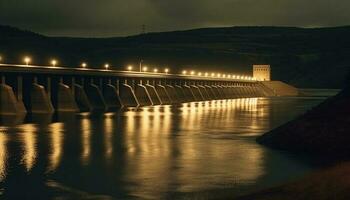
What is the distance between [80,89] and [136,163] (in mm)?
73846

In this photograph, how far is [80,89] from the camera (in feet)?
366

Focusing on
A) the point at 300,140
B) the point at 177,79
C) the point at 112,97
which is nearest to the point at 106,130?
the point at 300,140

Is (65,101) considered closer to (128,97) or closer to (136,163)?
(128,97)

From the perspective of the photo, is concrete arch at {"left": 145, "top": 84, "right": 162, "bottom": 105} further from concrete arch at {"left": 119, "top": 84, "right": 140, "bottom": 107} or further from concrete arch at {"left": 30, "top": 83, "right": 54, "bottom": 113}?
concrete arch at {"left": 30, "top": 83, "right": 54, "bottom": 113}

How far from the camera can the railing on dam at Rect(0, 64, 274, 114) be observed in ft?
305

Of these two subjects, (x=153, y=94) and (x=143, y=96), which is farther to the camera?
(x=153, y=94)

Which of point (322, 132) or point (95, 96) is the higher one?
point (95, 96)

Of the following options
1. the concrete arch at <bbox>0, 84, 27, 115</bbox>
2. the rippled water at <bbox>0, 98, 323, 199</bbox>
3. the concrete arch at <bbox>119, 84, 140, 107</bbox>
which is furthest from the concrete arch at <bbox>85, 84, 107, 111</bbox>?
the rippled water at <bbox>0, 98, 323, 199</bbox>

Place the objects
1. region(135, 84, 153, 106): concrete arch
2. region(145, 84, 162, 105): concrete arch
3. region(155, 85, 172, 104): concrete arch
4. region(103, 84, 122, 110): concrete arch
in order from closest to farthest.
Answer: region(103, 84, 122, 110): concrete arch → region(135, 84, 153, 106): concrete arch → region(145, 84, 162, 105): concrete arch → region(155, 85, 172, 104): concrete arch

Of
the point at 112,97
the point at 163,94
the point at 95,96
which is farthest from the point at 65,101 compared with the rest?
the point at 163,94

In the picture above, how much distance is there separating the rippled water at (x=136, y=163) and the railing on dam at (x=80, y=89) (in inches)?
1043

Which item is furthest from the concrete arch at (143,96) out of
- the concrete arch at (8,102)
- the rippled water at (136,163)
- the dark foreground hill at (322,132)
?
the dark foreground hill at (322,132)

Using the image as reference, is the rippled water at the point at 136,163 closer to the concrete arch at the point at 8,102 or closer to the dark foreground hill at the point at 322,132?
the dark foreground hill at the point at 322,132

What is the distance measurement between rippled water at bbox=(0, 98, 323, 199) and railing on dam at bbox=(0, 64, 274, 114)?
2650 centimetres
